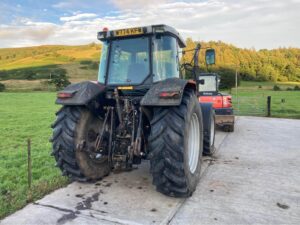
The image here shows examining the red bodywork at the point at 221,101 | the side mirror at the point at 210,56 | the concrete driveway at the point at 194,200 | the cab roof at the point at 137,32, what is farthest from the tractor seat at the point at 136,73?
the red bodywork at the point at 221,101

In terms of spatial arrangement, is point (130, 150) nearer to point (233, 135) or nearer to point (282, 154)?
point (282, 154)

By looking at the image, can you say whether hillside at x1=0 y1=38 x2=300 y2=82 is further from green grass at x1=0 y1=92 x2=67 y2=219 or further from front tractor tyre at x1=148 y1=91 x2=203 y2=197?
front tractor tyre at x1=148 y1=91 x2=203 y2=197

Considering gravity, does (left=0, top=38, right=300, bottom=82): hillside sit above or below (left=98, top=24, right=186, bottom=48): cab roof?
above

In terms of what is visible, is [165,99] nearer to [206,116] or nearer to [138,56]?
[138,56]

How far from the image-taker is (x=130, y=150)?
137 inches

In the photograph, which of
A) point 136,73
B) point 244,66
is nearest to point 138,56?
point 136,73

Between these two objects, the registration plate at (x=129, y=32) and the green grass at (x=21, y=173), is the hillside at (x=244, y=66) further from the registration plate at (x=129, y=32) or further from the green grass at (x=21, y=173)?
the registration plate at (x=129, y=32)

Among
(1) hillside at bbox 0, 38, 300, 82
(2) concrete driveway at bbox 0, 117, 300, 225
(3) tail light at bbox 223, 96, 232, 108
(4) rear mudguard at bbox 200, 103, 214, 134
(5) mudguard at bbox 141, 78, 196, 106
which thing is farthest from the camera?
(1) hillside at bbox 0, 38, 300, 82

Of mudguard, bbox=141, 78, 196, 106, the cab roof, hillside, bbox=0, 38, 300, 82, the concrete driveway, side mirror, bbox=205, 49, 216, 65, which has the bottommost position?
the concrete driveway

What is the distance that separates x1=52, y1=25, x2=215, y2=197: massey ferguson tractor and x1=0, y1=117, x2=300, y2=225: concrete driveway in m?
0.25

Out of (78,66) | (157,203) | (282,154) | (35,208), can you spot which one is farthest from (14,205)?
(78,66)

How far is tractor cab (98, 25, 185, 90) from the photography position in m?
3.87

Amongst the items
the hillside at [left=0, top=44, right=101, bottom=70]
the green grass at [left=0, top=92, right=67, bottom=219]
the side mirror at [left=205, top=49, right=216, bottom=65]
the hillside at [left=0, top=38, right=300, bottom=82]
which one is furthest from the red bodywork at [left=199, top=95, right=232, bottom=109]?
the hillside at [left=0, top=44, right=101, bottom=70]

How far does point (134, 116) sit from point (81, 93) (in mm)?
765
